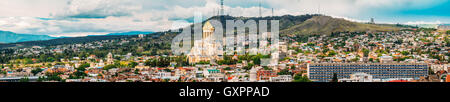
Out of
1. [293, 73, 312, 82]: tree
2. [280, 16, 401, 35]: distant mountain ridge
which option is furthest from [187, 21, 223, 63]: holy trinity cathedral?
[280, 16, 401, 35]: distant mountain ridge

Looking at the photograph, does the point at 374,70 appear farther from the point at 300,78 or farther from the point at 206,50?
the point at 206,50

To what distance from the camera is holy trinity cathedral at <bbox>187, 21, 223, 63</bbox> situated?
30.0 meters

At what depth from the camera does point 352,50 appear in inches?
1451

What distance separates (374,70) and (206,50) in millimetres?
13344

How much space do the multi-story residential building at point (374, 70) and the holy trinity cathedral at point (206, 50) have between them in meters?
9.91

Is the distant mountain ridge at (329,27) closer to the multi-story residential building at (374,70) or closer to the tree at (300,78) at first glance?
the multi-story residential building at (374,70)

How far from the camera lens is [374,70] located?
22.4 meters

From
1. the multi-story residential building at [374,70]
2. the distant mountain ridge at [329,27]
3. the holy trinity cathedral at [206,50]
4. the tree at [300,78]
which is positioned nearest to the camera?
the tree at [300,78]

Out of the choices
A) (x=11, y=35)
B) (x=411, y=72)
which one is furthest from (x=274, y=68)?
(x=11, y=35)

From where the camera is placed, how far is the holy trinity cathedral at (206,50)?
98.4 feet

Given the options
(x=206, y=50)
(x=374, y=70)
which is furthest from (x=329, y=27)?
(x=374, y=70)

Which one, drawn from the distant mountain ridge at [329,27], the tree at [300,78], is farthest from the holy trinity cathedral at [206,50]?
the distant mountain ridge at [329,27]
